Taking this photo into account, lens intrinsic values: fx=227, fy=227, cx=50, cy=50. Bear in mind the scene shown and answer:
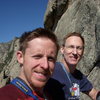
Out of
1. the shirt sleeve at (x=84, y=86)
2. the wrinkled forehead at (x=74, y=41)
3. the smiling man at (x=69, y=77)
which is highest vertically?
the wrinkled forehead at (x=74, y=41)

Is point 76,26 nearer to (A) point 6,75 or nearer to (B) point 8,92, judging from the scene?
(B) point 8,92

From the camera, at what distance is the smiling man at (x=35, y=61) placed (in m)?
2.82

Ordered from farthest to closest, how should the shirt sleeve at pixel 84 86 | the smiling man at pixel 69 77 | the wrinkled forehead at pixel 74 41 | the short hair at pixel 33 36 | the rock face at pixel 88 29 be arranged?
the rock face at pixel 88 29
the shirt sleeve at pixel 84 86
the wrinkled forehead at pixel 74 41
the smiling man at pixel 69 77
the short hair at pixel 33 36

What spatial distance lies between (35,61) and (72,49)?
2.31 meters

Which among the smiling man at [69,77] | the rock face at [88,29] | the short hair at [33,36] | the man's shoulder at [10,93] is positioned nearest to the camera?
the man's shoulder at [10,93]

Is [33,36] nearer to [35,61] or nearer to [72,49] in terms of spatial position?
[35,61]

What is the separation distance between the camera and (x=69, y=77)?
4.76 m

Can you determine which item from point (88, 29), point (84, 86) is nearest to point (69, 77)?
point (84, 86)

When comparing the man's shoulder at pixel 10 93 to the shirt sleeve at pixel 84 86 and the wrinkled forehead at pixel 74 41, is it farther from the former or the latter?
the shirt sleeve at pixel 84 86

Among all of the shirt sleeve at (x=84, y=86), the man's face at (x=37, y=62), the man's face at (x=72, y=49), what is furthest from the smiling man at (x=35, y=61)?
the shirt sleeve at (x=84, y=86)

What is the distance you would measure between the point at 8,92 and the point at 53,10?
2003cm

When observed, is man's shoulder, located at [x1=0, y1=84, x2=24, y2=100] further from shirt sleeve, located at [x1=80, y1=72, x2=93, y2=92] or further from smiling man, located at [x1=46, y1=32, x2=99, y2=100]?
shirt sleeve, located at [x1=80, y1=72, x2=93, y2=92]

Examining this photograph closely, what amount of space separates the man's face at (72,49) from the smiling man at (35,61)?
2.00 meters

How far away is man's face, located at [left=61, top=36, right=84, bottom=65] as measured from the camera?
4.98 metres
